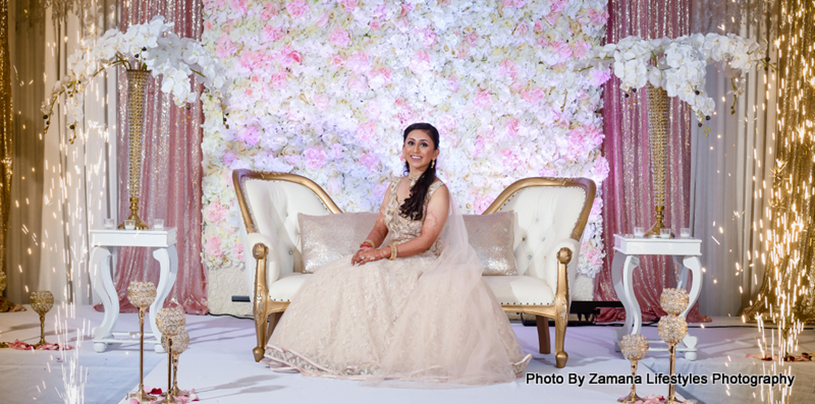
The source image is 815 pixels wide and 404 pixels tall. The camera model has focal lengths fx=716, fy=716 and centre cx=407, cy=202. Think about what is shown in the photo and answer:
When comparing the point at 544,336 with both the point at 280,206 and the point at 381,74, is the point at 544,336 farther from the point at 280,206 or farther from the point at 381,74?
the point at 381,74

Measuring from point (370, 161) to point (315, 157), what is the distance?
40cm

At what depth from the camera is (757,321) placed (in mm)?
5309

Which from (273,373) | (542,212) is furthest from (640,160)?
(273,373)

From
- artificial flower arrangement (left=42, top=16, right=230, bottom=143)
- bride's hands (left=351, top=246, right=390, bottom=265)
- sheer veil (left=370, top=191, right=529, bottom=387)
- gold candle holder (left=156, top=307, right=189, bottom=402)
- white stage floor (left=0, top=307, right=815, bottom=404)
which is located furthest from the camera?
artificial flower arrangement (left=42, top=16, right=230, bottom=143)

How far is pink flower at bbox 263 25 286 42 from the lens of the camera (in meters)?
5.21

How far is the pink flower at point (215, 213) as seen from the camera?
5.32m

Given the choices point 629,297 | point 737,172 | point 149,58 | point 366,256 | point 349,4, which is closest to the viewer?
point 366,256

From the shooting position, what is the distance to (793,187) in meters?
5.27

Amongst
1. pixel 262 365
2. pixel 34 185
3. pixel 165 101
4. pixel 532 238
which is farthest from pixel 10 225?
pixel 532 238

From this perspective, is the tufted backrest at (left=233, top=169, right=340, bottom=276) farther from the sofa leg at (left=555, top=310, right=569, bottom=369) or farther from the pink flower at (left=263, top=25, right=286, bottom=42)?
the sofa leg at (left=555, top=310, right=569, bottom=369)

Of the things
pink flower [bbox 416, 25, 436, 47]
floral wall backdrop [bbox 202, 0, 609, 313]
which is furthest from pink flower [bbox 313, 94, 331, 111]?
pink flower [bbox 416, 25, 436, 47]

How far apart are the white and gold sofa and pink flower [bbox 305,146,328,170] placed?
0.51m

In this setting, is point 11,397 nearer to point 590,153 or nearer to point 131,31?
point 131,31

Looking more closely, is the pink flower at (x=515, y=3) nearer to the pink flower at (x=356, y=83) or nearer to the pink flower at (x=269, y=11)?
the pink flower at (x=356, y=83)
